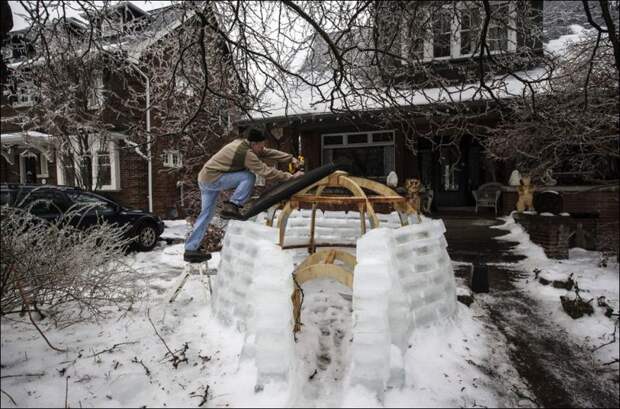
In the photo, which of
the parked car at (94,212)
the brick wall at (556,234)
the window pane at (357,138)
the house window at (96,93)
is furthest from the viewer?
the window pane at (357,138)

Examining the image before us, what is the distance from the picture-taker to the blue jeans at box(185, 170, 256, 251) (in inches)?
161

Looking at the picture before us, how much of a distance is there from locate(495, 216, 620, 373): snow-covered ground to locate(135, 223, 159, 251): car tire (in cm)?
781

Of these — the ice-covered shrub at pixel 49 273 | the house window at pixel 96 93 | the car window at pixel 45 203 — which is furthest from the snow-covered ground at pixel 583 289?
the car window at pixel 45 203

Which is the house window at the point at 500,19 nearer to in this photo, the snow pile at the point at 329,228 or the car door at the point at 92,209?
the snow pile at the point at 329,228

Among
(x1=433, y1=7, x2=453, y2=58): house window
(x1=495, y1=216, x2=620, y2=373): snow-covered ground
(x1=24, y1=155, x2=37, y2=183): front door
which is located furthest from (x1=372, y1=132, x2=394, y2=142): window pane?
(x1=24, y1=155, x2=37, y2=183): front door

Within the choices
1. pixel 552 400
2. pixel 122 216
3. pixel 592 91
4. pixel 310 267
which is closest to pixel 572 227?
pixel 592 91

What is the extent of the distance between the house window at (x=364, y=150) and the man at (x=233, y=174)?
30.2 ft

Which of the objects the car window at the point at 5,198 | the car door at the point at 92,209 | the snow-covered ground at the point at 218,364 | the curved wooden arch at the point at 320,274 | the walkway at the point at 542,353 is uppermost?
the car window at the point at 5,198

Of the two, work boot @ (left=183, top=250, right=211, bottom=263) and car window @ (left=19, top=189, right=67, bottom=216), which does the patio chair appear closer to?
work boot @ (left=183, top=250, right=211, bottom=263)

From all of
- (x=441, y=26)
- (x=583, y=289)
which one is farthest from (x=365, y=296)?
(x=441, y=26)

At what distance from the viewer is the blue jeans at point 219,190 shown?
4.09 metres

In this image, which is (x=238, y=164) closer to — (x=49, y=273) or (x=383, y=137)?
(x=49, y=273)

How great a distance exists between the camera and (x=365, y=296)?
2.53 m

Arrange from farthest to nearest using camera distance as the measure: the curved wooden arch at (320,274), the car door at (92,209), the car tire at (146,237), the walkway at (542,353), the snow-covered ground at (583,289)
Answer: the car tire at (146,237) → the car door at (92,209) → the snow-covered ground at (583,289) → the curved wooden arch at (320,274) → the walkway at (542,353)
